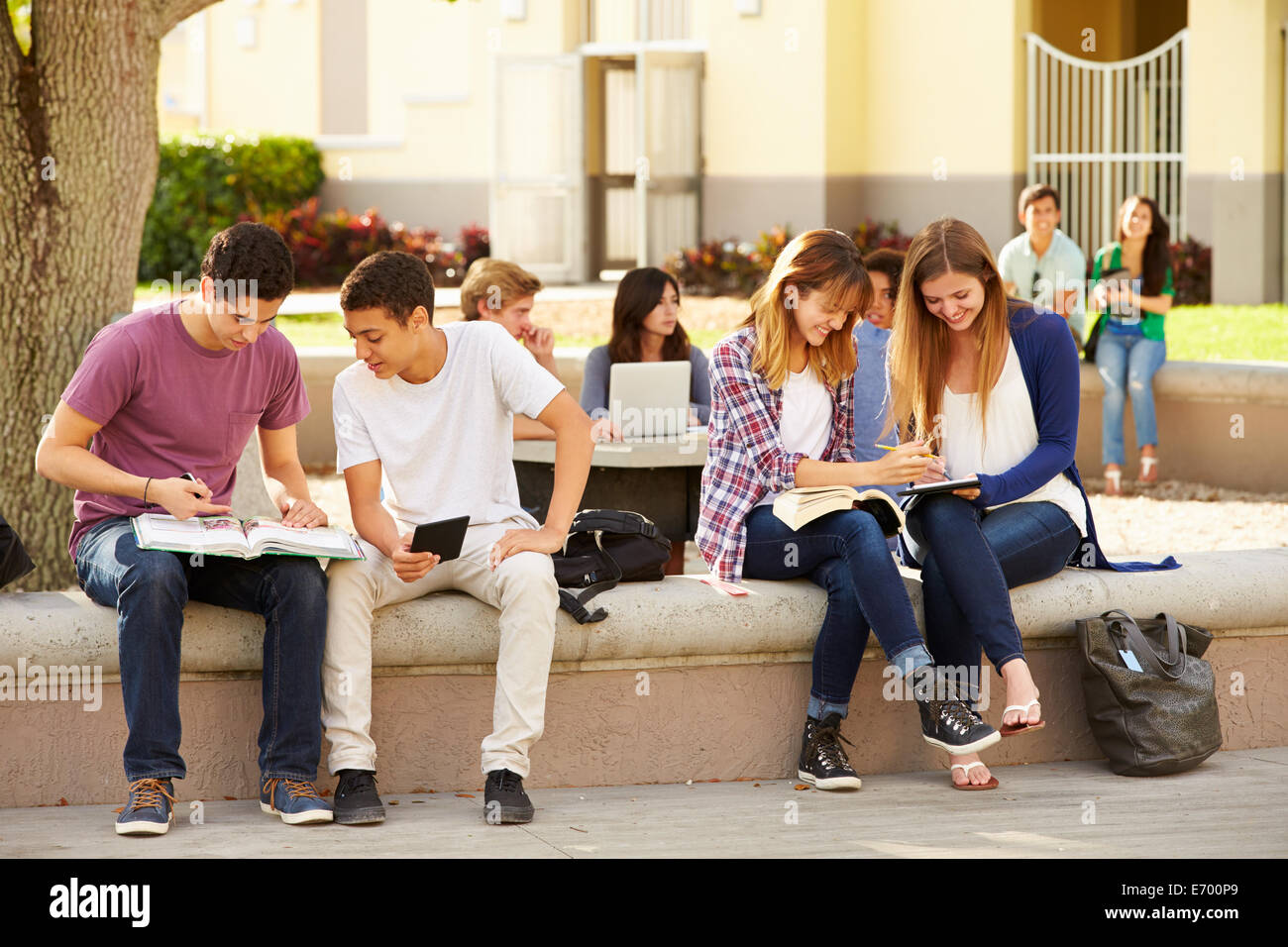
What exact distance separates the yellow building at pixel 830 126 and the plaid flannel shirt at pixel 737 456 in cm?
1076

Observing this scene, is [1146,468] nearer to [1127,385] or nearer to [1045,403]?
[1127,385]

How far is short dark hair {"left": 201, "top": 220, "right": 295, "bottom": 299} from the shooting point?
3.89 meters

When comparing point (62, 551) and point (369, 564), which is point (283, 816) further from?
point (62, 551)

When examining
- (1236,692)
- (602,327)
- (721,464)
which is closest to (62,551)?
(721,464)

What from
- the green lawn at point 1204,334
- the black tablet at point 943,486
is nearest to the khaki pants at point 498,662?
the black tablet at point 943,486

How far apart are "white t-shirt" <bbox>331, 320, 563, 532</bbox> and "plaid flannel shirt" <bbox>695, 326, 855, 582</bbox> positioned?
0.53 meters

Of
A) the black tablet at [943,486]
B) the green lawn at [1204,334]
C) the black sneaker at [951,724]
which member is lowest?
the black sneaker at [951,724]

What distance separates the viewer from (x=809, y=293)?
436cm

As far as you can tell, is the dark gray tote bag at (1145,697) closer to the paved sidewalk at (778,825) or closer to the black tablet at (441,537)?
the paved sidewalk at (778,825)

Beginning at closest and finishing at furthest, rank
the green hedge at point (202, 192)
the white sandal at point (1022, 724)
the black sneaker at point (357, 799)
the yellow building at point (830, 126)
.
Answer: the black sneaker at point (357, 799)
the white sandal at point (1022, 724)
the yellow building at point (830, 126)
the green hedge at point (202, 192)

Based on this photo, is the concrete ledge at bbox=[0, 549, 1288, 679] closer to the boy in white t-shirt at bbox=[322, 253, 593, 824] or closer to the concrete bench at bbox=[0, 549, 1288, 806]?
the concrete bench at bbox=[0, 549, 1288, 806]

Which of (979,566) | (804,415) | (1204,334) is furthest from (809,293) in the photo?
(1204,334)

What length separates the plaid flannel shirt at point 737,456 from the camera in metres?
4.39

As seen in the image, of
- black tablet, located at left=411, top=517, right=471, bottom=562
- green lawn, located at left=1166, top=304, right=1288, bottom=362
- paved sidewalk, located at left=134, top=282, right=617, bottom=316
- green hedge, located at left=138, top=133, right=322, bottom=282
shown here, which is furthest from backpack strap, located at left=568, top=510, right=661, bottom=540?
green hedge, located at left=138, top=133, right=322, bottom=282
